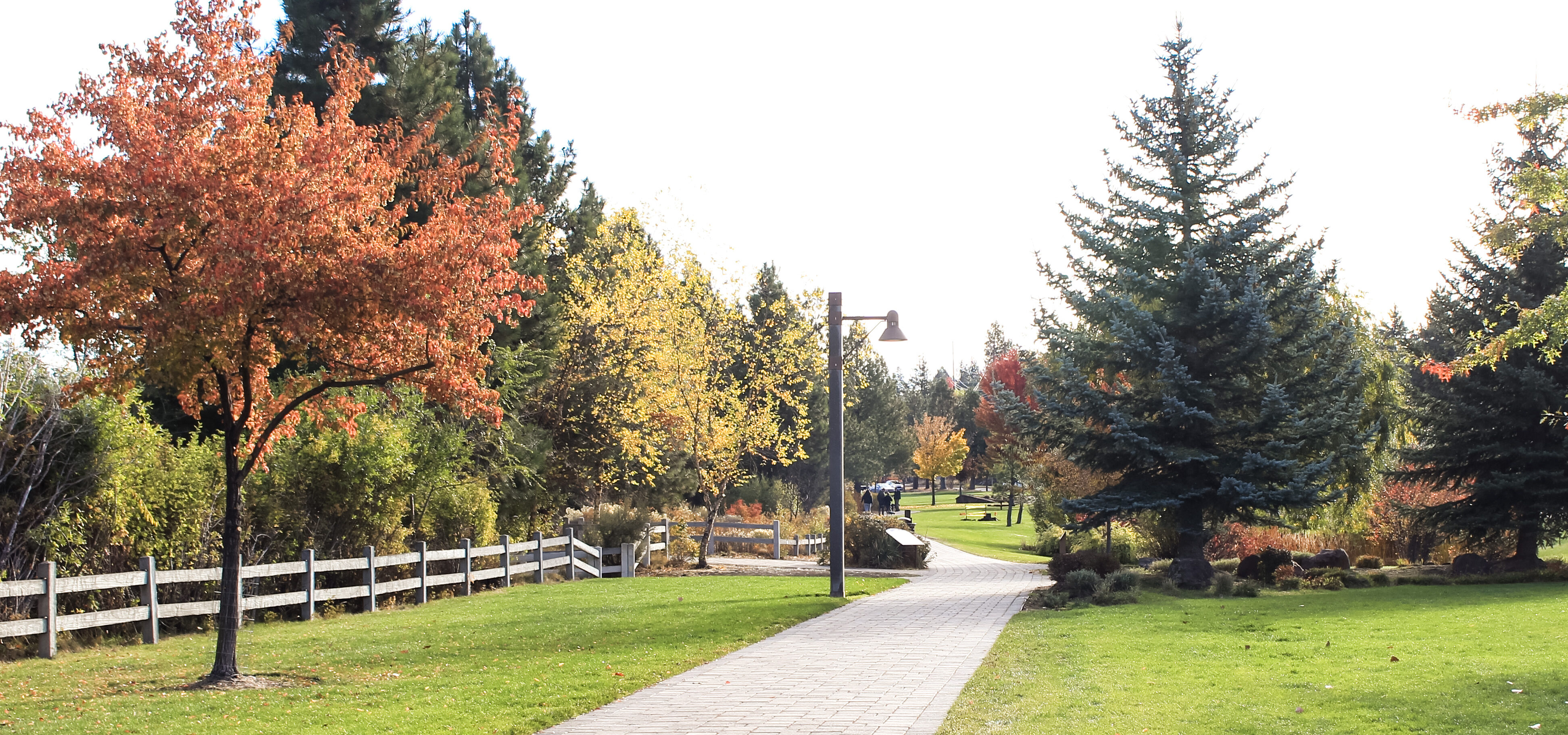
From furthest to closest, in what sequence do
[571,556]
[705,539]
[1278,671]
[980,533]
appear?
1. [980,533]
2. [705,539]
3. [571,556]
4. [1278,671]

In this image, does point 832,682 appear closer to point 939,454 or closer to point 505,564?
point 505,564

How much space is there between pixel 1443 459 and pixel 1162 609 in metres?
10.2

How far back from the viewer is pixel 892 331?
17891 millimetres

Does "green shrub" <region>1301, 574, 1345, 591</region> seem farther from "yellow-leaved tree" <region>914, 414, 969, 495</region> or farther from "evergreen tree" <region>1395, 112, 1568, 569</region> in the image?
"yellow-leaved tree" <region>914, 414, 969, 495</region>

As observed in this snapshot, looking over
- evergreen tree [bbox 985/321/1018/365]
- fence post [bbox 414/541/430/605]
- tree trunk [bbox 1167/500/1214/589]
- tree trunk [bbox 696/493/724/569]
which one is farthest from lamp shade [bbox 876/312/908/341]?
evergreen tree [bbox 985/321/1018/365]

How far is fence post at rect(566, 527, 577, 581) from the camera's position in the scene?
23734 mm

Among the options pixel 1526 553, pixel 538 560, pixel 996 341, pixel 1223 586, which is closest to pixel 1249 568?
pixel 1223 586

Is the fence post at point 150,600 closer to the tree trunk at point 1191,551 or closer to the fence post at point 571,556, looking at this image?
the fence post at point 571,556

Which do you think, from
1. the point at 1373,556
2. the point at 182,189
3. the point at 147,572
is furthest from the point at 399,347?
the point at 1373,556

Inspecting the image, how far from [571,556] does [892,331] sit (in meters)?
9.77

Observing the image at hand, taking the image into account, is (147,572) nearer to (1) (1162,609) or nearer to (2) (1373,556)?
(1) (1162,609)

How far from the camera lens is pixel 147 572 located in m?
13.2

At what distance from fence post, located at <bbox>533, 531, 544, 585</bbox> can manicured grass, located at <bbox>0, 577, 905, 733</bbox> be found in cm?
456

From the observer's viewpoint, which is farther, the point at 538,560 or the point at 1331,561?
the point at 538,560
